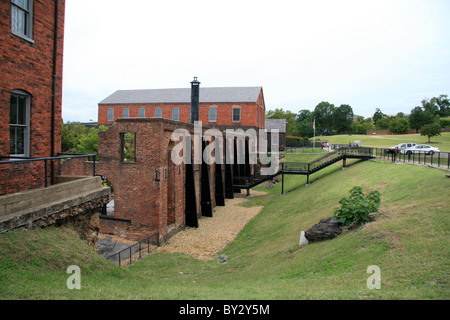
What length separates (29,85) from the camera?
24.1ft

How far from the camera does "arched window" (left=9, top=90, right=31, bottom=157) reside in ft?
23.2

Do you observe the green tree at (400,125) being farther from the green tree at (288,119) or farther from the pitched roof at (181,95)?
the pitched roof at (181,95)

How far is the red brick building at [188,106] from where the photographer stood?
3797 cm

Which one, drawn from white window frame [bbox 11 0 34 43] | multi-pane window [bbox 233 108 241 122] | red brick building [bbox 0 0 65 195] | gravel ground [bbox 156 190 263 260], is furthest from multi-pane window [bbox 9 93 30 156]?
multi-pane window [bbox 233 108 241 122]

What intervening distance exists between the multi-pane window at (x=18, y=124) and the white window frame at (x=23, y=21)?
146cm

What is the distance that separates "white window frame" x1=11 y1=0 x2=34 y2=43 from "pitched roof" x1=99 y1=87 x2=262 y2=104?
31.7 m

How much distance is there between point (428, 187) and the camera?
13.8 metres

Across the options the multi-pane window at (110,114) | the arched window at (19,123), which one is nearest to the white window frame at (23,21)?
the arched window at (19,123)

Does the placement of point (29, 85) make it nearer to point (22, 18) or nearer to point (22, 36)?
point (22, 36)

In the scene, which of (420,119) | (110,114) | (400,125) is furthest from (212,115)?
(400,125)

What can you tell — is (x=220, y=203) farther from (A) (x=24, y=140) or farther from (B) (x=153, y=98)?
(B) (x=153, y=98)

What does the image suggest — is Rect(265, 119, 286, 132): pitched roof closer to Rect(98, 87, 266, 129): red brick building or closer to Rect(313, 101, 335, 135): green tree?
Rect(98, 87, 266, 129): red brick building

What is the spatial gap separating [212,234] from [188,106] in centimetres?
2587
